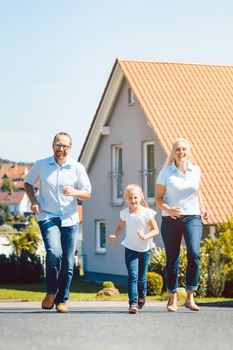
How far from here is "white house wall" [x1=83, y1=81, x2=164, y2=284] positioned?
3216cm

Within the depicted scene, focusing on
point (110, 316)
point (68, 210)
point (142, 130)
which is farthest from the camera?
point (142, 130)

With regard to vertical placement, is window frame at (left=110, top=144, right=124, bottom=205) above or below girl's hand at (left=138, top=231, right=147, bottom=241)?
above

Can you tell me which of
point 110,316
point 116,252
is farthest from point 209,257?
point 116,252

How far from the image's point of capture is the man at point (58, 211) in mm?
11391

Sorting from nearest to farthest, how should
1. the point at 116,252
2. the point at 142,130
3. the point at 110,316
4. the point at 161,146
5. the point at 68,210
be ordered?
the point at 110,316
the point at 68,210
the point at 161,146
the point at 142,130
the point at 116,252

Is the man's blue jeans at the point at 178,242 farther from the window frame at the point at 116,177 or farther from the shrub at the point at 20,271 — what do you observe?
the window frame at the point at 116,177

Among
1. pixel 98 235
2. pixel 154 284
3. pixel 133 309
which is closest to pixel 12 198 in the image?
pixel 98 235

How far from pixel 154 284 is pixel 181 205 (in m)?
10.0

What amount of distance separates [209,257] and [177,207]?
31.7 ft

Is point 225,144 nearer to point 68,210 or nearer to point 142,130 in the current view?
point 142,130

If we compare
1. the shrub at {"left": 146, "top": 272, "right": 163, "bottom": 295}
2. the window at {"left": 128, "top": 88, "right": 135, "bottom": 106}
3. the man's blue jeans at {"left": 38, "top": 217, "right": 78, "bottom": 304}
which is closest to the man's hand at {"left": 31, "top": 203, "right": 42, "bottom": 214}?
the man's blue jeans at {"left": 38, "top": 217, "right": 78, "bottom": 304}

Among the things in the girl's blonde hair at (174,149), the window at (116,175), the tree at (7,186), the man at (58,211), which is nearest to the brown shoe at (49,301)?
the man at (58,211)

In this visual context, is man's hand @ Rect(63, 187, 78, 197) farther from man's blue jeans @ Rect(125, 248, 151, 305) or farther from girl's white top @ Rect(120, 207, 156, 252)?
man's blue jeans @ Rect(125, 248, 151, 305)

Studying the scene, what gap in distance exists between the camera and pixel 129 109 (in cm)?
3272
